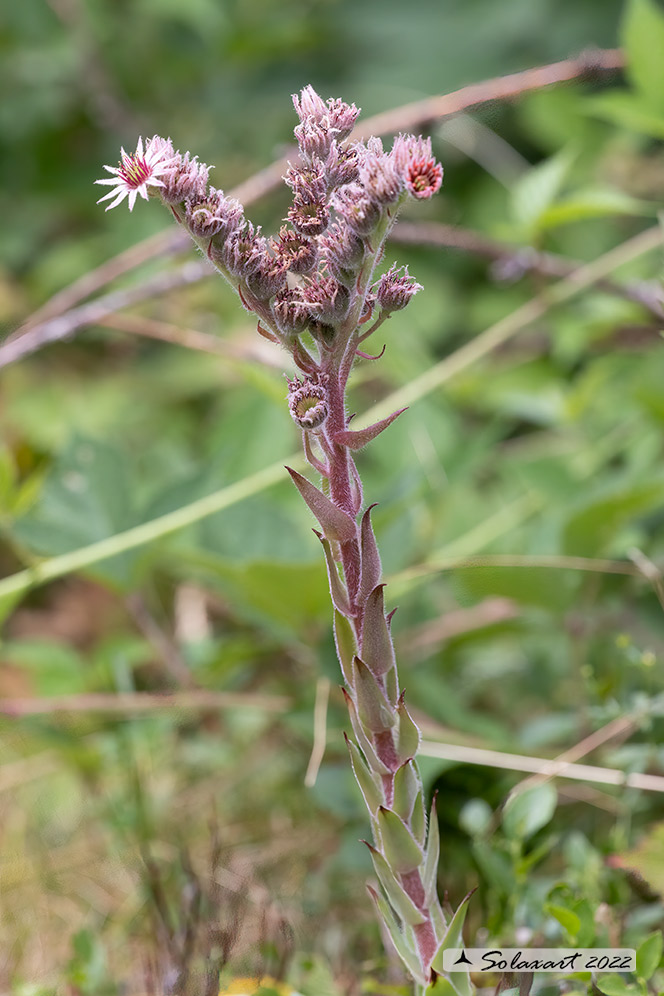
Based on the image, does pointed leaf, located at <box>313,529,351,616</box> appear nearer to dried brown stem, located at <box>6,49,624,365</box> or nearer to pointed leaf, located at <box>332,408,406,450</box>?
pointed leaf, located at <box>332,408,406,450</box>

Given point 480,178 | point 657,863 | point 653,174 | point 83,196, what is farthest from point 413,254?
point 657,863

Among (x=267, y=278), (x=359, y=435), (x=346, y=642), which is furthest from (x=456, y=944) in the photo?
(x=267, y=278)

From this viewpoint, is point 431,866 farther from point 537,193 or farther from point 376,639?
point 537,193

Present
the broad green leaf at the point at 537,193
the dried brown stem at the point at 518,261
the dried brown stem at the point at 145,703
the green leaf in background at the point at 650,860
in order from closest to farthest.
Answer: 1. the green leaf in background at the point at 650,860
2. the dried brown stem at the point at 145,703
3. the broad green leaf at the point at 537,193
4. the dried brown stem at the point at 518,261

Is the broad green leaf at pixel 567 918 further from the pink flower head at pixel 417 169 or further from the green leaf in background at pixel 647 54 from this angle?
the green leaf in background at pixel 647 54

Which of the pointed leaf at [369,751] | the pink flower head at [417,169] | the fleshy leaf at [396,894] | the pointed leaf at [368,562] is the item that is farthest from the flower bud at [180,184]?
the fleshy leaf at [396,894]

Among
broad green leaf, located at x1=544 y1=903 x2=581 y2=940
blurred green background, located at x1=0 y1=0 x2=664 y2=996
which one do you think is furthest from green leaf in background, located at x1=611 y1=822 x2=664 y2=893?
broad green leaf, located at x1=544 y1=903 x2=581 y2=940

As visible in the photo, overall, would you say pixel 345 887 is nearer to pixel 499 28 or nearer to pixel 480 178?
pixel 480 178
